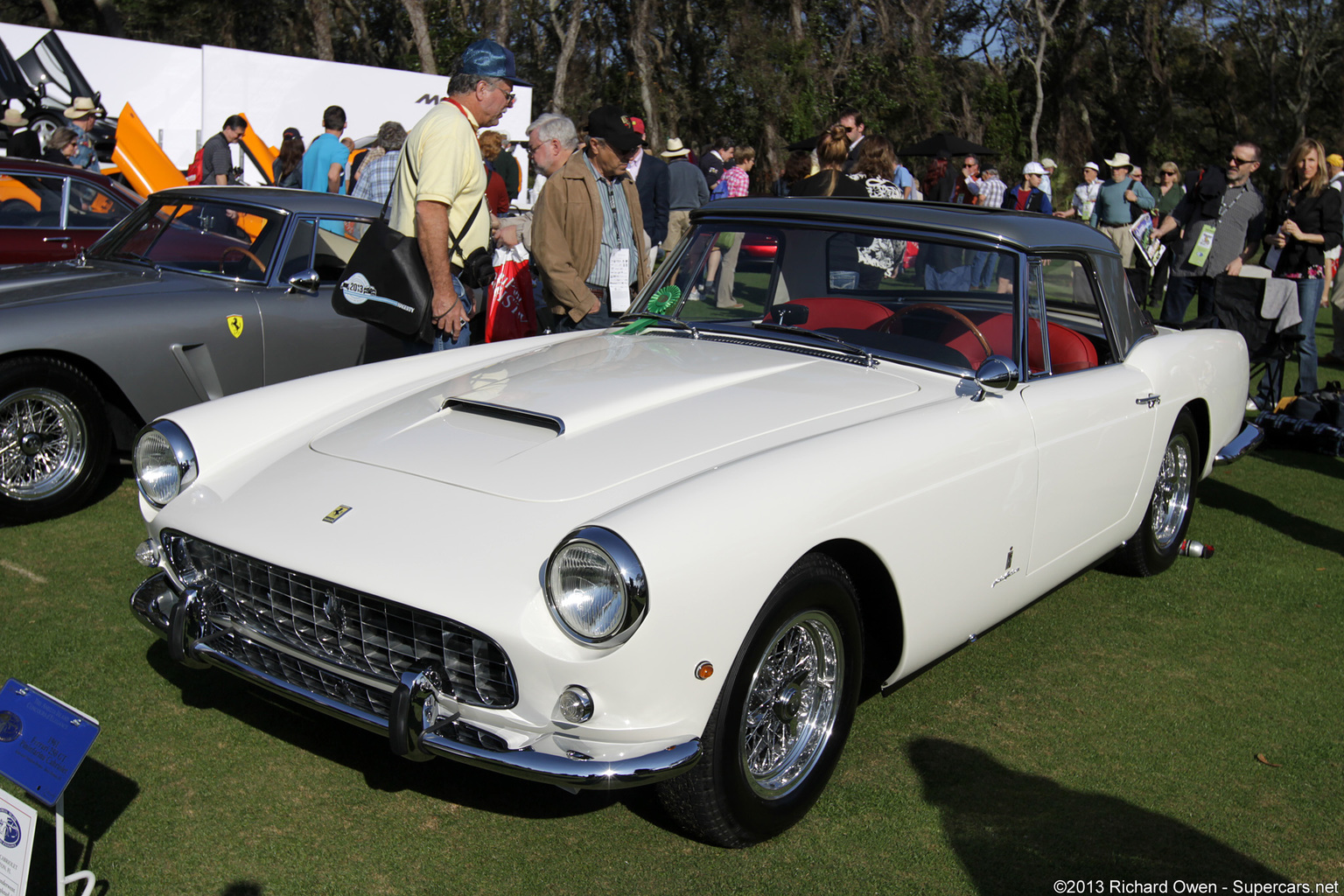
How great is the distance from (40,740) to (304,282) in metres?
3.62

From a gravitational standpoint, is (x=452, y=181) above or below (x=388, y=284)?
above

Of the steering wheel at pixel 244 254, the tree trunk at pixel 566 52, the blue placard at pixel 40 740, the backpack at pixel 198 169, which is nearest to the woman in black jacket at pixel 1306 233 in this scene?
the steering wheel at pixel 244 254

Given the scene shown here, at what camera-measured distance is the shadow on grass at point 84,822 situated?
244 centimetres

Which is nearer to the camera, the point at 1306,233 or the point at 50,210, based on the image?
the point at 50,210

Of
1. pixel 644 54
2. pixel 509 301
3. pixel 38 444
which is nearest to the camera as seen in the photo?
pixel 38 444

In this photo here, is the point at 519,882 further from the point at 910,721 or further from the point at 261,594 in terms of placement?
the point at 910,721

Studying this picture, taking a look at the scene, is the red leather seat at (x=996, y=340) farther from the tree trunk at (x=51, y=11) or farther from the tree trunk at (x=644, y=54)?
the tree trunk at (x=51, y=11)

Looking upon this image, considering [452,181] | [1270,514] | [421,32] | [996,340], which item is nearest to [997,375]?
[996,340]

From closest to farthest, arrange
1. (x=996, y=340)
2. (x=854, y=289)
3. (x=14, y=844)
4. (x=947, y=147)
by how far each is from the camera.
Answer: (x=14, y=844) < (x=996, y=340) < (x=854, y=289) < (x=947, y=147)

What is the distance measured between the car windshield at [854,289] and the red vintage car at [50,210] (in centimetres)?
523

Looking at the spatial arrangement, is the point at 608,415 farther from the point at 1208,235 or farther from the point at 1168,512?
the point at 1208,235

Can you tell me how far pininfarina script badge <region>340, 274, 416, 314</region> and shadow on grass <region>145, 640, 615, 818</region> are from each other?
5.58 ft

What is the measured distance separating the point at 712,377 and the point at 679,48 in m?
35.3

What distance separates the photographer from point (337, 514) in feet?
8.82
